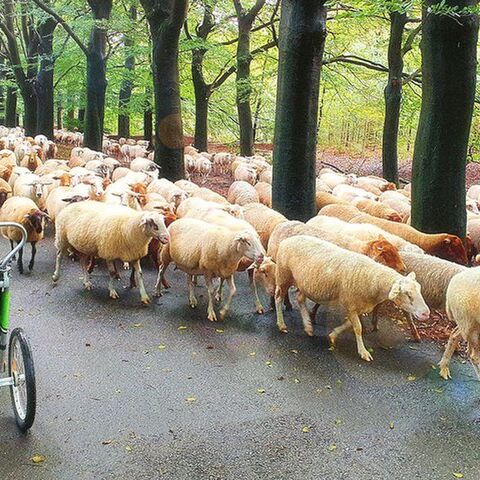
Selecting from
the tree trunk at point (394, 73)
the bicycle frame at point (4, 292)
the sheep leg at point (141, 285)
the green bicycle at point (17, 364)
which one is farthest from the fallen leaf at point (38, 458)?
the tree trunk at point (394, 73)

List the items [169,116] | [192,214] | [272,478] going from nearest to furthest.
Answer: [272,478], [192,214], [169,116]

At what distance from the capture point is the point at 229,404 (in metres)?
4.91

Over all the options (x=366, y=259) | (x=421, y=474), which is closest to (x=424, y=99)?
(x=366, y=259)

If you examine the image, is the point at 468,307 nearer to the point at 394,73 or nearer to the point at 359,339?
the point at 359,339

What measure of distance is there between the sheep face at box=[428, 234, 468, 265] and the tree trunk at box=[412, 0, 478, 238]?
24.2 inches

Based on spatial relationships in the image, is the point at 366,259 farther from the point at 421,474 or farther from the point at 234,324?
the point at 421,474

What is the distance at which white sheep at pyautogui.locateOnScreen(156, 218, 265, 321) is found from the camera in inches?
266

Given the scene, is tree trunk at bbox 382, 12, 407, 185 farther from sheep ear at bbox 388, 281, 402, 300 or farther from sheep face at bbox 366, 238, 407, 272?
sheep ear at bbox 388, 281, 402, 300

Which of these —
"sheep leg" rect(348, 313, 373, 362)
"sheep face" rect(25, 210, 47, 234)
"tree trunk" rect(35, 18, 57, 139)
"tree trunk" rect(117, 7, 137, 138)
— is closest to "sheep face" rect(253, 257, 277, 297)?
"sheep leg" rect(348, 313, 373, 362)

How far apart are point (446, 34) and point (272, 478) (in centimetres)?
655

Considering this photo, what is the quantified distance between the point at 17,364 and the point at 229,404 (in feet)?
6.24

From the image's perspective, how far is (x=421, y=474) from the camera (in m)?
4.00

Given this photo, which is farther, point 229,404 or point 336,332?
point 336,332

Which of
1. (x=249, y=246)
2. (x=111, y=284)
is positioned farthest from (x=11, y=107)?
(x=249, y=246)
